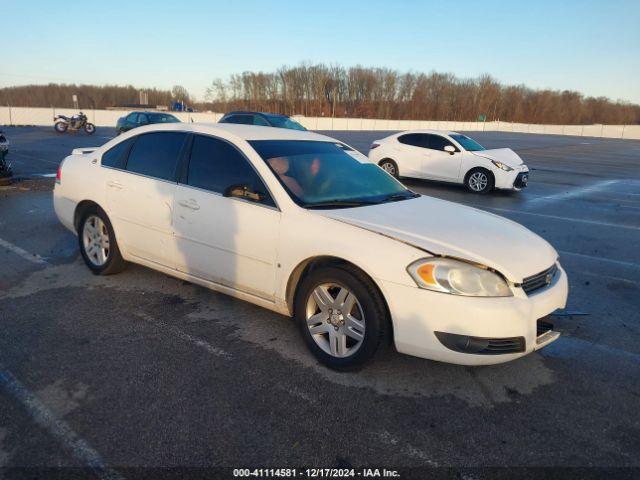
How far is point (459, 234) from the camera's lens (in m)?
3.41

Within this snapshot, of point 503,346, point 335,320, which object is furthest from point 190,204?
point 503,346

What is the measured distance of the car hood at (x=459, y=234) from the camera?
124 inches

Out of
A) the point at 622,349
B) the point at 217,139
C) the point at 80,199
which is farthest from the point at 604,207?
the point at 80,199

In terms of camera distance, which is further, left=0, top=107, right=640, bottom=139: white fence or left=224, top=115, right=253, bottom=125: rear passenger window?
left=0, top=107, right=640, bottom=139: white fence

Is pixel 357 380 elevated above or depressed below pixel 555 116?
below

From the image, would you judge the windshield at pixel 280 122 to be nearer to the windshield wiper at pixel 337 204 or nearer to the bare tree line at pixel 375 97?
the windshield wiper at pixel 337 204

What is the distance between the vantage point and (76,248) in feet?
20.3

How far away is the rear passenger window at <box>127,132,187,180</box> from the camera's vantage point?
14.6 ft

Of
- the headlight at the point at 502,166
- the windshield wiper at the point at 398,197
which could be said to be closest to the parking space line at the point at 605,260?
the windshield wiper at the point at 398,197

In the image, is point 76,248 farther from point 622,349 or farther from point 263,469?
point 622,349

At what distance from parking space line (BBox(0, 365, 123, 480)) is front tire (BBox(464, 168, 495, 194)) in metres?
11.1

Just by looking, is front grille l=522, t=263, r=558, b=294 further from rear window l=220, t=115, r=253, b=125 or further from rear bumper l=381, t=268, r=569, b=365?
rear window l=220, t=115, r=253, b=125

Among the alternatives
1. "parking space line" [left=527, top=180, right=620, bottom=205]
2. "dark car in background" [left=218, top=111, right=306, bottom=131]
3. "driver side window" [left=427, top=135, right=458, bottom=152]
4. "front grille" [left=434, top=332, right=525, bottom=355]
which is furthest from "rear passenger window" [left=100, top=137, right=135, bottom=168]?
"dark car in background" [left=218, top=111, right=306, bottom=131]

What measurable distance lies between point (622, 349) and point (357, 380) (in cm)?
221
